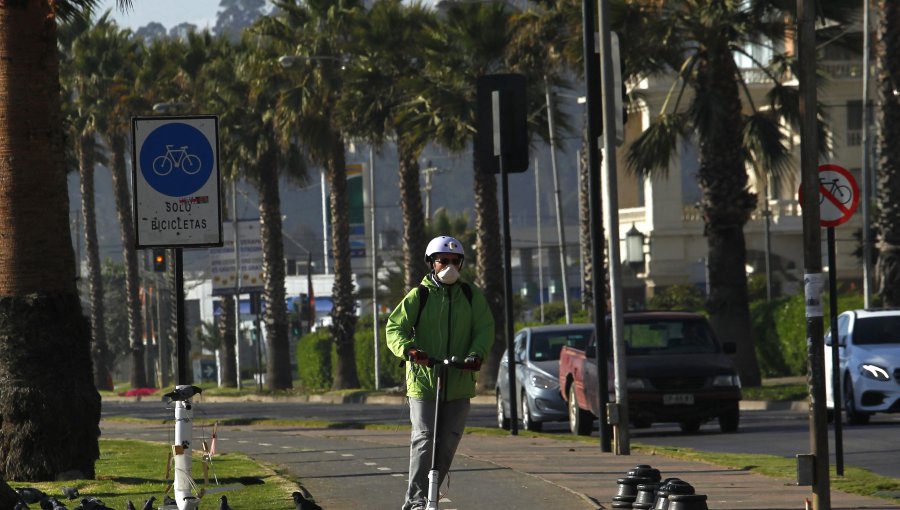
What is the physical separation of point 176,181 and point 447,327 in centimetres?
265

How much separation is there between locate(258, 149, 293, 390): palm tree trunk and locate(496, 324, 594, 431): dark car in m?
28.6

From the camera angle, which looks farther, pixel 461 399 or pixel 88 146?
pixel 88 146

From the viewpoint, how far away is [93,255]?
70000mm

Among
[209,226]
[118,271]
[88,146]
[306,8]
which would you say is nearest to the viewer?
[209,226]

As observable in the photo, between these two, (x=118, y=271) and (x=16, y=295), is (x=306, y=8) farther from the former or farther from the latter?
(x=118, y=271)

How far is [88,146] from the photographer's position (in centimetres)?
6512

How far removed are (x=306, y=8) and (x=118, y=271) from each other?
352 feet

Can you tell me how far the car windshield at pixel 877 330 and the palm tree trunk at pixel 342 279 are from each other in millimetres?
28727

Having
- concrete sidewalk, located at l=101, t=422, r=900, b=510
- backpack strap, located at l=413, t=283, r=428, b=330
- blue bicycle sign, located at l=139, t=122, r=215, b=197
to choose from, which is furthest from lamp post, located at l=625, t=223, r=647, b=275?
backpack strap, located at l=413, t=283, r=428, b=330

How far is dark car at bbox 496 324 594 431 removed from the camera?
24.1m

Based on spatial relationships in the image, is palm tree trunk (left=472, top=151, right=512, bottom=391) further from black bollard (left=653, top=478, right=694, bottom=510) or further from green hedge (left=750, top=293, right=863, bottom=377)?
black bollard (left=653, top=478, right=694, bottom=510)

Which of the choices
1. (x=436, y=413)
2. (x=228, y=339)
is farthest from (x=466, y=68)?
(x=436, y=413)

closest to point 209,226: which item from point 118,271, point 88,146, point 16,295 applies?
point 16,295

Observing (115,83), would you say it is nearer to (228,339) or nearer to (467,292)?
(228,339)
